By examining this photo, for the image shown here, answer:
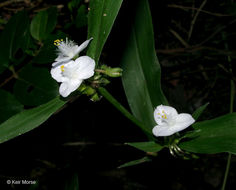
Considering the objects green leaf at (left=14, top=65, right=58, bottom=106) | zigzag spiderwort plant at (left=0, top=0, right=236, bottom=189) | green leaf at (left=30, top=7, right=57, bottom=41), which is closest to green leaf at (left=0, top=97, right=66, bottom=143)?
zigzag spiderwort plant at (left=0, top=0, right=236, bottom=189)

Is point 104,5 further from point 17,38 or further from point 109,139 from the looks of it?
point 109,139

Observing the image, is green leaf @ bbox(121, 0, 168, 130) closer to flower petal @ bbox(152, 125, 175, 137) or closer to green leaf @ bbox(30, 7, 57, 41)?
flower petal @ bbox(152, 125, 175, 137)

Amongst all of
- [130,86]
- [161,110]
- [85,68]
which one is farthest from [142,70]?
[85,68]

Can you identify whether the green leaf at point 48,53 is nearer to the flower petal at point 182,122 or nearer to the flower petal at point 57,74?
the flower petal at point 57,74

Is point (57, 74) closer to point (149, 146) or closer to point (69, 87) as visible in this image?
point (69, 87)

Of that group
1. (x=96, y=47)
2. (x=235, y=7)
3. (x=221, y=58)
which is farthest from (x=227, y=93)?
(x=96, y=47)
